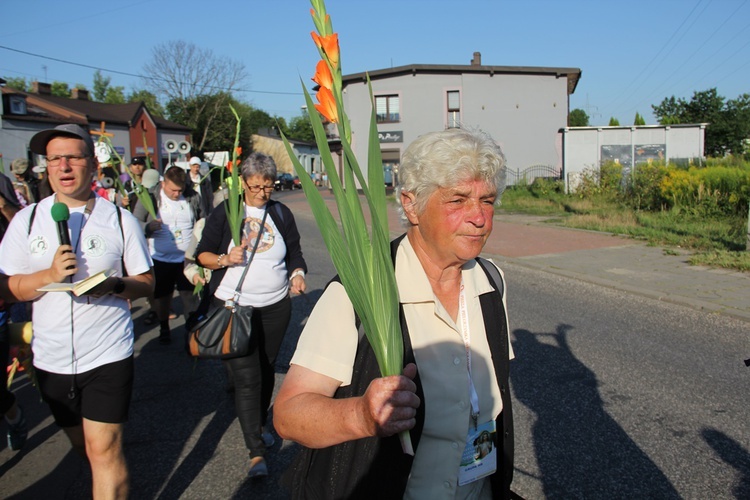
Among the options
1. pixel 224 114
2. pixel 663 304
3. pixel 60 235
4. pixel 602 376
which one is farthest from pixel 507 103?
pixel 60 235

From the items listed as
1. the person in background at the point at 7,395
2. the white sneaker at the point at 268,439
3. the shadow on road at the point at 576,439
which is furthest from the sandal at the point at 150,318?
the shadow on road at the point at 576,439

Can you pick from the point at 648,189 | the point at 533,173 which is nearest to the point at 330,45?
the point at 648,189

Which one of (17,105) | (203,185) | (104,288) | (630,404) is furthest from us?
(17,105)

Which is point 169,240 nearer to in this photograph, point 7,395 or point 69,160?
point 7,395

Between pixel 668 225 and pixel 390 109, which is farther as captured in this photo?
pixel 390 109

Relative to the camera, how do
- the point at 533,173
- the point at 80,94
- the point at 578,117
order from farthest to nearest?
the point at 578,117 → the point at 80,94 → the point at 533,173

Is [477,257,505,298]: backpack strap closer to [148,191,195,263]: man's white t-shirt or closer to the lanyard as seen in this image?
the lanyard

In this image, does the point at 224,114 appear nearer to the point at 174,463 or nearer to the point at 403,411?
the point at 174,463

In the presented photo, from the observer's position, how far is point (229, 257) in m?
4.07

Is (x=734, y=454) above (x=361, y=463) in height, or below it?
below

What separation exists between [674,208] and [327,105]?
18.0 metres

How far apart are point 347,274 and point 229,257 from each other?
2.70 m

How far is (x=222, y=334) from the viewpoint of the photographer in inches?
154

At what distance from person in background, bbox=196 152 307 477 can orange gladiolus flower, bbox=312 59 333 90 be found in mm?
Result: 2736
